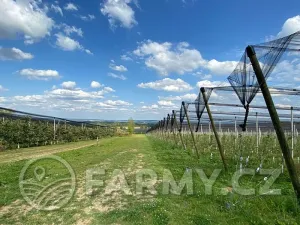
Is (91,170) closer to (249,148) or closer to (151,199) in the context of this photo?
(151,199)

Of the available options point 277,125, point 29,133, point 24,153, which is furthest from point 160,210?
point 29,133

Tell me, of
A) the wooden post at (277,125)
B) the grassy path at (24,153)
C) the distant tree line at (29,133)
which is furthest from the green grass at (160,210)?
the distant tree line at (29,133)

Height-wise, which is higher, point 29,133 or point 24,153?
point 29,133

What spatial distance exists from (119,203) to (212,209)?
1.83 m

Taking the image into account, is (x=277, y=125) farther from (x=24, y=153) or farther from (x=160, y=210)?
(x=24, y=153)

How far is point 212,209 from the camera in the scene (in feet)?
18.1

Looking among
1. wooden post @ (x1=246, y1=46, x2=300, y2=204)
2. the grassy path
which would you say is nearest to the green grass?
wooden post @ (x1=246, y1=46, x2=300, y2=204)

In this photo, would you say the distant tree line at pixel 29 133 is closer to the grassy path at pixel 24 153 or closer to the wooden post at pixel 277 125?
the grassy path at pixel 24 153

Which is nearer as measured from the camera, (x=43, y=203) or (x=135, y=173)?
(x=43, y=203)

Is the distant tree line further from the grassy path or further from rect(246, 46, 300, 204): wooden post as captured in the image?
rect(246, 46, 300, 204): wooden post

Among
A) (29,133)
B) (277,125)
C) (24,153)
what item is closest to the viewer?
(277,125)

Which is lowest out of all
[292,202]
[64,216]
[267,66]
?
[64,216]

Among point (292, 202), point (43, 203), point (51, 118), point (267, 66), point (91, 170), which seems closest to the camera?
point (292, 202)

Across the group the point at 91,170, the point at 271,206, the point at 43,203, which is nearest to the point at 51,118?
the point at 91,170
